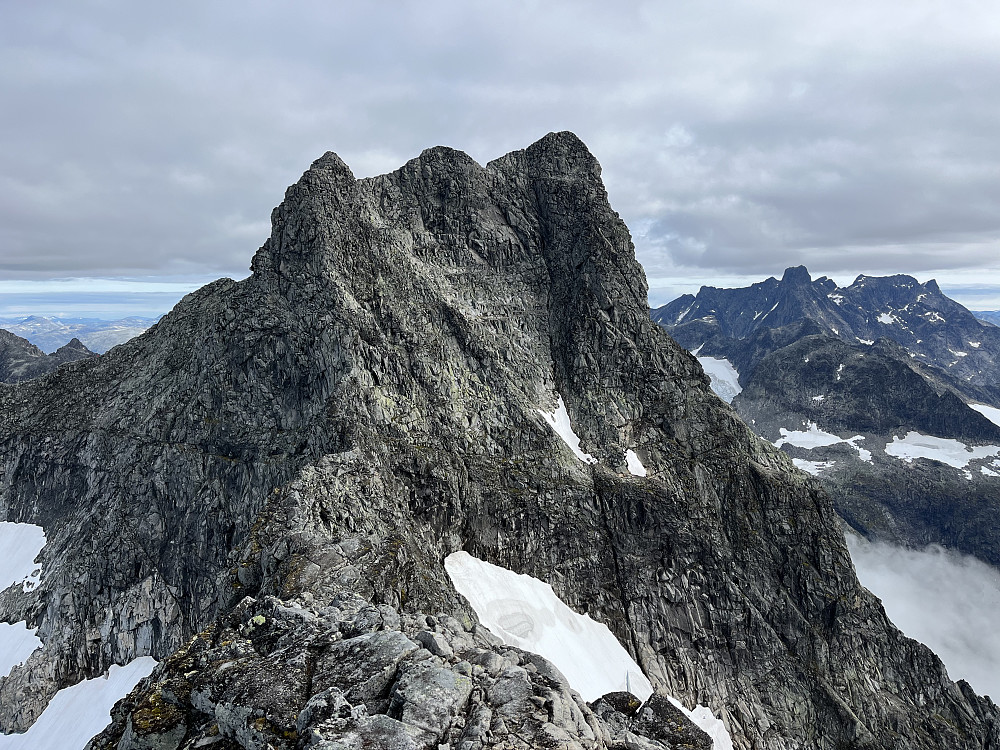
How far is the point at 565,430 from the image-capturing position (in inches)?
2766

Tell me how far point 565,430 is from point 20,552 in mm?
79980

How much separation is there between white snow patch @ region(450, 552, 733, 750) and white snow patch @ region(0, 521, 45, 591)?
199 ft

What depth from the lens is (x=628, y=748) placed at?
51.8ft

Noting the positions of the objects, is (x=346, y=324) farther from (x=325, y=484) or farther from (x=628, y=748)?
(x=628, y=748)

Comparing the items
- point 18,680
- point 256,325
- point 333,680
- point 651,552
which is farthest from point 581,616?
point 18,680

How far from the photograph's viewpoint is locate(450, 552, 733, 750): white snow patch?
49.6m

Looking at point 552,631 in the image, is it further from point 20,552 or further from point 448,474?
point 20,552

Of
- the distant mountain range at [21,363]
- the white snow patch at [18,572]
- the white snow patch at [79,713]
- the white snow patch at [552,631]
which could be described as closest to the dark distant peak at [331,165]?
the white snow patch at [552,631]

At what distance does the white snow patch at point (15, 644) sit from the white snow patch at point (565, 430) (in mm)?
67227

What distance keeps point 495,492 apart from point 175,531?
39.7 meters

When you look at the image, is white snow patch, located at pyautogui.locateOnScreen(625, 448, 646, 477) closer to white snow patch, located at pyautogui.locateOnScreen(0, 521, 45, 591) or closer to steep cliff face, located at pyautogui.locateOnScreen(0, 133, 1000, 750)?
steep cliff face, located at pyautogui.locateOnScreen(0, 133, 1000, 750)

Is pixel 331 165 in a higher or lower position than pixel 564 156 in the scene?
lower

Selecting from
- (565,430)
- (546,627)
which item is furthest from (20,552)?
(565,430)

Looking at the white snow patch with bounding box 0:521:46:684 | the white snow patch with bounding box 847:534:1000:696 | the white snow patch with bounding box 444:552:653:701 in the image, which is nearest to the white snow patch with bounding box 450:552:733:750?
the white snow patch with bounding box 444:552:653:701
